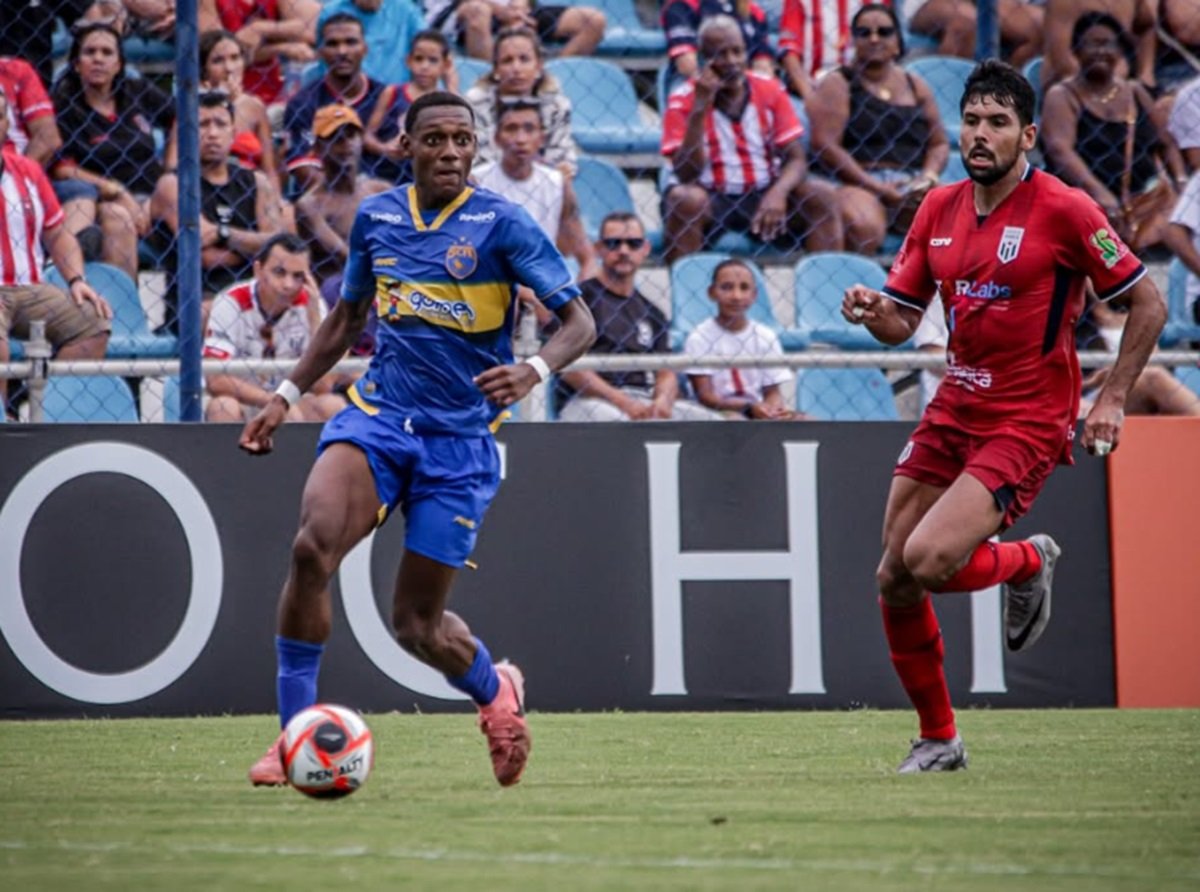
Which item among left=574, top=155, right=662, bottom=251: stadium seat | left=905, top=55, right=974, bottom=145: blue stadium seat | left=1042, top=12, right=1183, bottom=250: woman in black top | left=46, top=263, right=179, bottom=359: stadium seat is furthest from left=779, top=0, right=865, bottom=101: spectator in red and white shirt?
left=46, top=263, right=179, bottom=359: stadium seat

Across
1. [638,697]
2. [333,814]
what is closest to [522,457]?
[638,697]

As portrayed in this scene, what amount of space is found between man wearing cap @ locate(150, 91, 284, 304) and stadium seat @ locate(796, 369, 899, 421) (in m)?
3.08

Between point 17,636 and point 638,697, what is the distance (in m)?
2.97

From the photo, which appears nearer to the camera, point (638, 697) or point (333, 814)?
point (333, 814)

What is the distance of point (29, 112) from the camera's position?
10.8 meters

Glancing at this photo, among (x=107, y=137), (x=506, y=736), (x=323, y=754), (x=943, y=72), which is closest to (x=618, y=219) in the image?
(x=943, y=72)

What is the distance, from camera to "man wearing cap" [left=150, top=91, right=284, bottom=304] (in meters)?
10.1

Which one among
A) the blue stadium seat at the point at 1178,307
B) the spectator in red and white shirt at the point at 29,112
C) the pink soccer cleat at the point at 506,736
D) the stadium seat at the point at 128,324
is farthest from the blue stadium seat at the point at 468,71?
the pink soccer cleat at the point at 506,736

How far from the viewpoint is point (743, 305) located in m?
10.8

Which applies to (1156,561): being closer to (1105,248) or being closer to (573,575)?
(573,575)

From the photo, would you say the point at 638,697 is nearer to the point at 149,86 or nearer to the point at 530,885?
the point at 149,86

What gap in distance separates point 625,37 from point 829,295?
2.59 m

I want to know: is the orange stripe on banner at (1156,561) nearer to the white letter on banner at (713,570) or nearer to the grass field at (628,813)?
the grass field at (628,813)

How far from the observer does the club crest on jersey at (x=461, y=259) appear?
6492 mm
